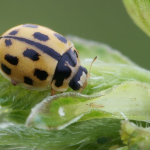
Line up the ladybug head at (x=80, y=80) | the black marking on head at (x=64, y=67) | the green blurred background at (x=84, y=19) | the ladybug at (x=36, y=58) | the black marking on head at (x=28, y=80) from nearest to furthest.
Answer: the ladybug head at (x=80, y=80) < the black marking on head at (x=28, y=80) < the ladybug at (x=36, y=58) < the black marking on head at (x=64, y=67) < the green blurred background at (x=84, y=19)

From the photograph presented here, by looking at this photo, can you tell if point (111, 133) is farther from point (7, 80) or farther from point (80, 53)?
point (80, 53)

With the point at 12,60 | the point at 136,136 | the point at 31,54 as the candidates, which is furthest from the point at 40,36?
the point at 136,136

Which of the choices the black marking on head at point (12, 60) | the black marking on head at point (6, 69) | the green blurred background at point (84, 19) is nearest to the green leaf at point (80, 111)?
the black marking on head at point (6, 69)

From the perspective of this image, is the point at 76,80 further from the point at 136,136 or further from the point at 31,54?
the point at 136,136

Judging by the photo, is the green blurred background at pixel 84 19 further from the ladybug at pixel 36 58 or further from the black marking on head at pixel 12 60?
the black marking on head at pixel 12 60

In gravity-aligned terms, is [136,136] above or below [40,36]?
below

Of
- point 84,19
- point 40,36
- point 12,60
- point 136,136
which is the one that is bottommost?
point 84,19

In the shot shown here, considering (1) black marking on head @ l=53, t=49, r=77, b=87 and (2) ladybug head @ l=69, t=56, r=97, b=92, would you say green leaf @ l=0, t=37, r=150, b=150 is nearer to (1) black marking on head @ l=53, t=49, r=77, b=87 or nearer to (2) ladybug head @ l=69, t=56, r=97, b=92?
(2) ladybug head @ l=69, t=56, r=97, b=92
